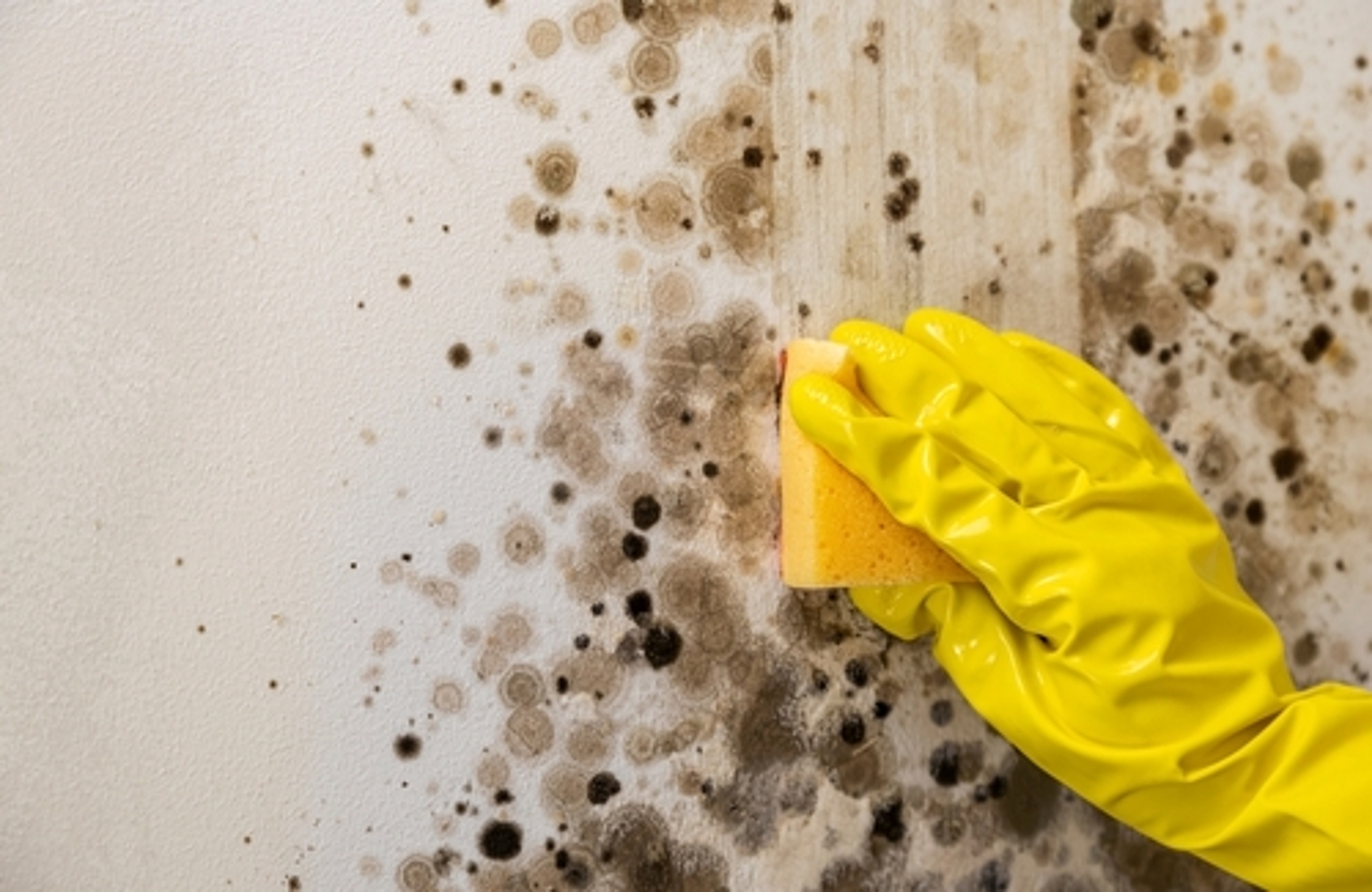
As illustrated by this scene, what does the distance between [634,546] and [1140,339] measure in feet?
2.38

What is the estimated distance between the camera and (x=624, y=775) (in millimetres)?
1339

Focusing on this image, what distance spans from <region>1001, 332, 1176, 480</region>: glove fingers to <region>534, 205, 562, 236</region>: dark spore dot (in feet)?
1.83

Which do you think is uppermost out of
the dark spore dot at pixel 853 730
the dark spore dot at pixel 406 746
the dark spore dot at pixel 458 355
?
the dark spore dot at pixel 458 355

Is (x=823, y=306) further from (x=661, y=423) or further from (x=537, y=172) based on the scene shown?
(x=537, y=172)

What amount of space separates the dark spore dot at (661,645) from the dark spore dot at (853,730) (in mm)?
229

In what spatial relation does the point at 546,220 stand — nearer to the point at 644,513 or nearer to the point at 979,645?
the point at 644,513

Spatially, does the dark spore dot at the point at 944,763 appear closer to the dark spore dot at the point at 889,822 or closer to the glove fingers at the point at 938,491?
the dark spore dot at the point at 889,822

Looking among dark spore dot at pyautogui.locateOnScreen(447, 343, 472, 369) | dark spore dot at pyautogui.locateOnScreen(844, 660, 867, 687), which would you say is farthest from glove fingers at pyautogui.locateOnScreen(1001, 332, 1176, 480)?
dark spore dot at pyautogui.locateOnScreen(447, 343, 472, 369)

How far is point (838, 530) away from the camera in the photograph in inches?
49.9

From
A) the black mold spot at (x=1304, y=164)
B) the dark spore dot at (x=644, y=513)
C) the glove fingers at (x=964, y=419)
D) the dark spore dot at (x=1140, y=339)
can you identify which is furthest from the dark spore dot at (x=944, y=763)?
the black mold spot at (x=1304, y=164)

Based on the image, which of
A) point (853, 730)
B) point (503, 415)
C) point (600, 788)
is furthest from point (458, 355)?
point (853, 730)

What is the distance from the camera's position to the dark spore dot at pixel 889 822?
1.39 m

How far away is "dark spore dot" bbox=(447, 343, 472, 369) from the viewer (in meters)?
1.30

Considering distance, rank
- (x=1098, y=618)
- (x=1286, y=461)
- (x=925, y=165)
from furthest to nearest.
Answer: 1. (x=1286, y=461)
2. (x=925, y=165)
3. (x=1098, y=618)
